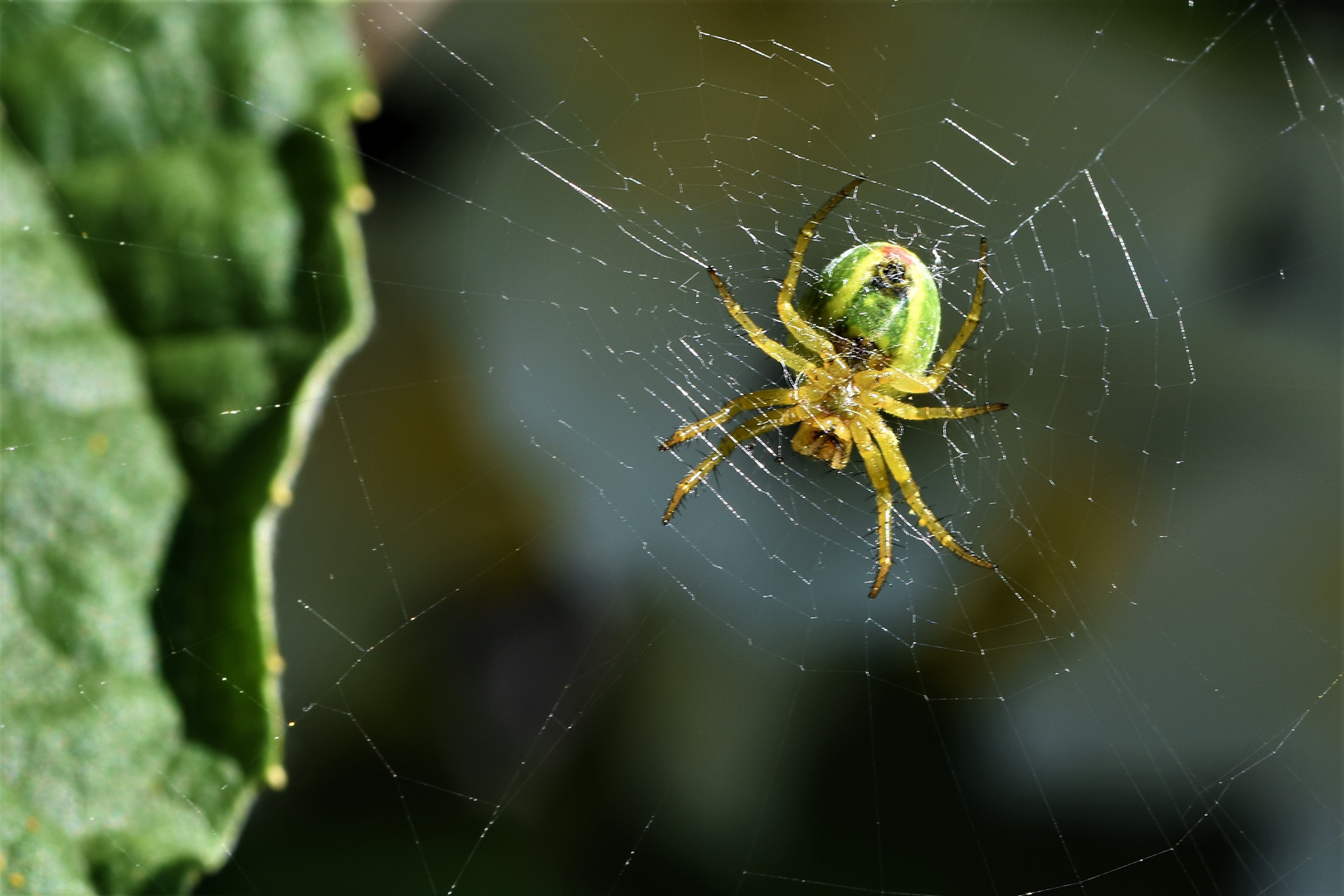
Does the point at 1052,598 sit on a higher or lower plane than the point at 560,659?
higher

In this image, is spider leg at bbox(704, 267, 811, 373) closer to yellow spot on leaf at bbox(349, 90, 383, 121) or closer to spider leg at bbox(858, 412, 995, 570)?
spider leg at bbox(858, 412, 995, 570)

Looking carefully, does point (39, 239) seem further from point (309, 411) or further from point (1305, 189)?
point (1305, 189)

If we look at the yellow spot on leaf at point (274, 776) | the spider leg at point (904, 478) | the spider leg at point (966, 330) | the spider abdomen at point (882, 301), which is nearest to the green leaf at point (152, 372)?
the yellow spot on leaf at point (274, 776)

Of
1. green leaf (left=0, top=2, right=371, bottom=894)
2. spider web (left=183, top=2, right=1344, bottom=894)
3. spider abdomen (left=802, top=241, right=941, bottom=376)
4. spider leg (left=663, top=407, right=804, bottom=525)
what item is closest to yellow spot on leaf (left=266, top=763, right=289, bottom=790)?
green leaf (left=0, top=2, right=371, bottom=894)

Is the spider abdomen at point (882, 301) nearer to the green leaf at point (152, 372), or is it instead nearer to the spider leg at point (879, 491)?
the spider leg at point (879, 491)

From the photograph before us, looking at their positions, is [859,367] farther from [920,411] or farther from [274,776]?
[274,776]

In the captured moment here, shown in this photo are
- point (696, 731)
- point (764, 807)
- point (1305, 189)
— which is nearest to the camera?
point (764, 807)

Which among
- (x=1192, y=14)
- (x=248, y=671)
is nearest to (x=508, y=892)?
(x=248, y=671)
